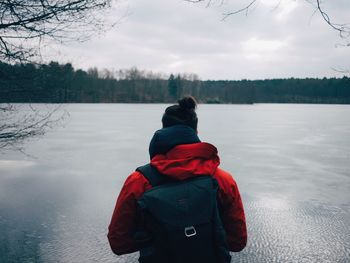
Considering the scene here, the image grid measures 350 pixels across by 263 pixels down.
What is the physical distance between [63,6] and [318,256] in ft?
14.5

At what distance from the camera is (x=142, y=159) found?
36.2 ft

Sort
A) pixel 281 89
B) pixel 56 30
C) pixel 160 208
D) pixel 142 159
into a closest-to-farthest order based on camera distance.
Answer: pixel 160 208 → pixel 56 30 → pixel 142 159 → pixel 281 89

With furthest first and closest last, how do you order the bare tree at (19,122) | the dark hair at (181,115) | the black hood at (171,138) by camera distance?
1. the bare tree at (19,122)
2. the dark hair at (181,115)
3. the black hood at (171,138)

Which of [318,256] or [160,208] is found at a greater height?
[160,208]

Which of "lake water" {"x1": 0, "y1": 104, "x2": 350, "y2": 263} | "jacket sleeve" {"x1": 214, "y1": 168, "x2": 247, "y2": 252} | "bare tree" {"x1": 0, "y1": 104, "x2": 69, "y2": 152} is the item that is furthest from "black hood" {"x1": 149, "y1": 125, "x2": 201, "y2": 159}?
"bare tree" {"x1": 0, "y1": 104, "x2": 69, "y2": 152}

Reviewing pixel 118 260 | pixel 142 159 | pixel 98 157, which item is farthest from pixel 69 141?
pixel 118 260

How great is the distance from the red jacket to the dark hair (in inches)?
7.4

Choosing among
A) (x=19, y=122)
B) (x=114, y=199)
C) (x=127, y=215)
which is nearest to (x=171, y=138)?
(x=127, y=215)

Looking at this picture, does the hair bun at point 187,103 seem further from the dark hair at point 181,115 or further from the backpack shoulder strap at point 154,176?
the backpack shoulder strap at point 154,176

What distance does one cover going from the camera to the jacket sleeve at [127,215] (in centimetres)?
183

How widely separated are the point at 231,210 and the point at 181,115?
0.62 metres

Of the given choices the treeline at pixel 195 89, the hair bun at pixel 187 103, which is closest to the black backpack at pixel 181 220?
the hair bun at pixel 187 103

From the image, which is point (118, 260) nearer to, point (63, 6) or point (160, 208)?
point (160, 208)

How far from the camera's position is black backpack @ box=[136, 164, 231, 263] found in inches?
68.8
